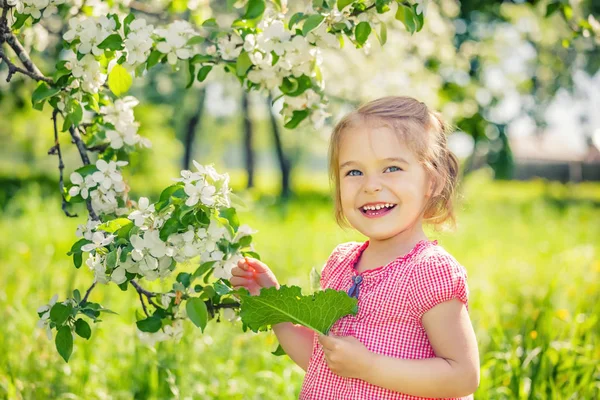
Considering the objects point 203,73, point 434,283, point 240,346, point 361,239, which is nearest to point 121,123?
point 203,73

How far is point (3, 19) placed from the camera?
5.78ft

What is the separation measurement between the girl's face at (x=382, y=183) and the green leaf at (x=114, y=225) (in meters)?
0.57

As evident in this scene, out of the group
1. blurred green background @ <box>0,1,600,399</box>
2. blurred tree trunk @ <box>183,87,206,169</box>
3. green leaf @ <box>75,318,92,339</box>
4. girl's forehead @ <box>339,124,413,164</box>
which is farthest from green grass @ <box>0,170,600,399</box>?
blurred tree trunk @ <box>183,87,206,169</box>

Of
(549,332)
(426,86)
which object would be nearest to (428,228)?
(549,332)

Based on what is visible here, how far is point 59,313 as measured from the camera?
1.56 metres

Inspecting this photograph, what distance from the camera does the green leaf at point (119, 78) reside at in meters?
1.75

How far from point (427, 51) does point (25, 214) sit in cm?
436

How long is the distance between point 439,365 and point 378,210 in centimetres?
42

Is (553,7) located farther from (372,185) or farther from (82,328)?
(82,328)

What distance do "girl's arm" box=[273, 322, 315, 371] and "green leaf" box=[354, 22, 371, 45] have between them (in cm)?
83

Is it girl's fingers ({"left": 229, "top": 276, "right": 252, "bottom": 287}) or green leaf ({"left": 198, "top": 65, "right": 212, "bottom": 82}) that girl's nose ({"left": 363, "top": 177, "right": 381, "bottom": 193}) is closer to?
girl's fingers ({"left": 229, "top": 276, "right": 252, "bottom": 287})

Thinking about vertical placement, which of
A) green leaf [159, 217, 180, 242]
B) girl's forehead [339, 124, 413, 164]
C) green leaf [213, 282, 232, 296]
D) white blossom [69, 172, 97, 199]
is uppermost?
girl's forehead [339, 124, 413, 164]

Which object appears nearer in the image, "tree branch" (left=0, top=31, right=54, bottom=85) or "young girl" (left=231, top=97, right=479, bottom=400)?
"young girl" (left=231, top=97, right=479, bottom=400)

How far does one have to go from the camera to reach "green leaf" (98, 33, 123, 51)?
1698mm
